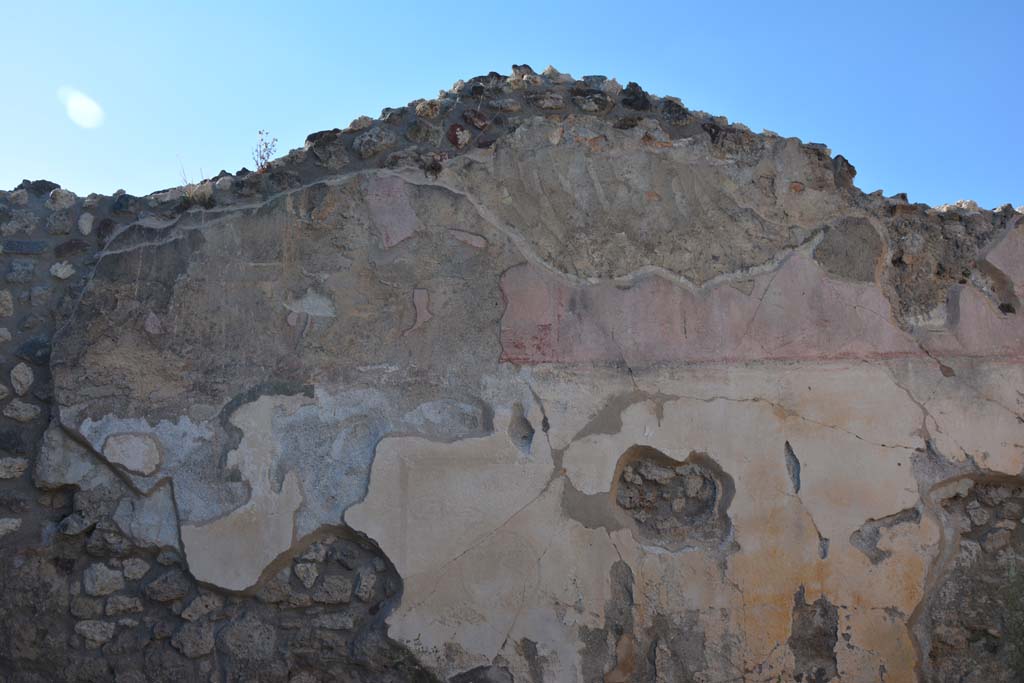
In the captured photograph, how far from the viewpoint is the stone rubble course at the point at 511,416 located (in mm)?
2809

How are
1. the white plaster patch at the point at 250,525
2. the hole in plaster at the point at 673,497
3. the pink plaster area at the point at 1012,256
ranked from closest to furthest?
the white plaster patch at the point at 250,525 → the hole in plaster at the point at 673,497 → the pink plaster area at the point at 1012,256

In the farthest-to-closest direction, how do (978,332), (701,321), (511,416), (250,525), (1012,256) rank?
(1012,256) < (978,332) < (701,321) < (511,416) < (250,525)

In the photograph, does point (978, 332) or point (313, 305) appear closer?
point (313, 305)

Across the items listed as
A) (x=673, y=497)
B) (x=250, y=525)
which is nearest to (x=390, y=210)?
(x=250, y=525)

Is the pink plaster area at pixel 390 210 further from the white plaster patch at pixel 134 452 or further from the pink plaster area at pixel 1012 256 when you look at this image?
the pink plaster area at pixel 1012 256

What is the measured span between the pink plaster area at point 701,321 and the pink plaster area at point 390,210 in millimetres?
357

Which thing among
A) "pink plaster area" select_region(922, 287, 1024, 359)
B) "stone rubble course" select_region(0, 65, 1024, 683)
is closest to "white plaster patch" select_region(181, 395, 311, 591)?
"stone rubble course" select_region(0, 65, 1024, 683)

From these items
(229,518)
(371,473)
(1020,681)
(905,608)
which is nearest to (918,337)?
(905,608)

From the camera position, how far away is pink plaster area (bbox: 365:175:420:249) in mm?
3051

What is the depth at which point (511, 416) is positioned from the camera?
2959 millimetres

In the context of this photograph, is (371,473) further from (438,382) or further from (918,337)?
(918,337)

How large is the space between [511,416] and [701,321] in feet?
2.31

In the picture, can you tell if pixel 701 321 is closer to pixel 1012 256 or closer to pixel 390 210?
pixel 390 210

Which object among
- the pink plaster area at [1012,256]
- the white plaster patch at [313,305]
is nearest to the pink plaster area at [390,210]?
the white plaster patch at [313,305]
